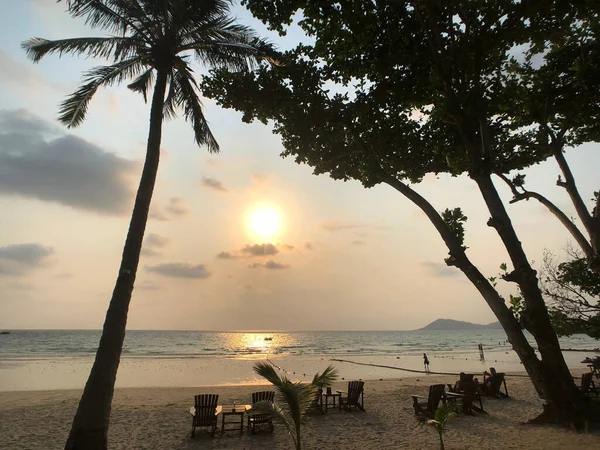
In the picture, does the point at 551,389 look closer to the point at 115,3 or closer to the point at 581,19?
the point at 581,19

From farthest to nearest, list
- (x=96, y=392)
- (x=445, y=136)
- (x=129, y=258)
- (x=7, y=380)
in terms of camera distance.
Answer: (x=7, y=380), (x=445, y=136), (x=129, y=258), (x=96, y=392)

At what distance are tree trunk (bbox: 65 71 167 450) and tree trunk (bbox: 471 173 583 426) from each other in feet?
31.1

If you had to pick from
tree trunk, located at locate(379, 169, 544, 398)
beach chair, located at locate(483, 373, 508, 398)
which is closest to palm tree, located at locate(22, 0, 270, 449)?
tree trunk, located at locate(379, 169, 544, 398)

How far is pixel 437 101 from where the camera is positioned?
34.7 feet

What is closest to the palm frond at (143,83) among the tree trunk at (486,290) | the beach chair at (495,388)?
the tree trunk at (486,290)

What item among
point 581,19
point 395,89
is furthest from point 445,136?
point 581,19

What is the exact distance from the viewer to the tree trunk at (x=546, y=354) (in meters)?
9.38

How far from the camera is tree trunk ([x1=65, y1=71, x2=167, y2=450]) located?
771 centimetres

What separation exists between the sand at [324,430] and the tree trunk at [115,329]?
104 inches

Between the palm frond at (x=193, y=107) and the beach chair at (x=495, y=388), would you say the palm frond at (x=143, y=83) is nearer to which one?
the palm frond at (x=193, y=107)

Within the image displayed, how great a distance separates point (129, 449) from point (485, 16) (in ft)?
48.5

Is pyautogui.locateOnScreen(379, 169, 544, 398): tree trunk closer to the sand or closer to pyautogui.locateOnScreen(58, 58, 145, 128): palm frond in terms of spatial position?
the sand

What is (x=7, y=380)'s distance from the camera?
2555cm

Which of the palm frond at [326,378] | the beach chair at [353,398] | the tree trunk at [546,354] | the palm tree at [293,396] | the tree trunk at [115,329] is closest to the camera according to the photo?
the palm tree at [293,396]
